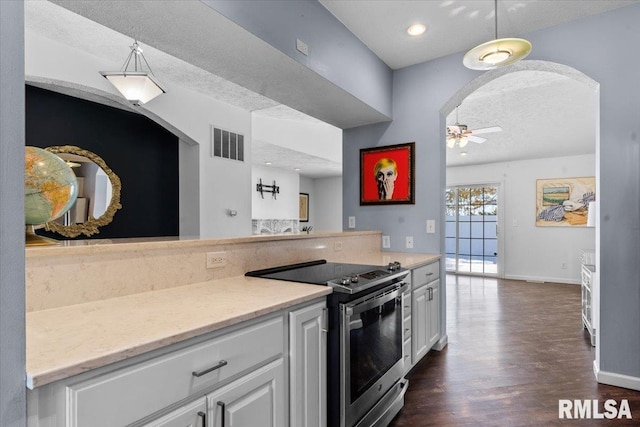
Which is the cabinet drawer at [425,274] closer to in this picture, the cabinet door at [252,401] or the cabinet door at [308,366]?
the cabinet door at [308,366]

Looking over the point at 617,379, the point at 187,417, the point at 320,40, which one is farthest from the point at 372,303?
the point at 617,379

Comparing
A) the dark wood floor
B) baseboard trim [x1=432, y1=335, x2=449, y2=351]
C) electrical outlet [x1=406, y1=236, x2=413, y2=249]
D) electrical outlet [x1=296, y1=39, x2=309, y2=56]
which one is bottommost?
the dark wood floor

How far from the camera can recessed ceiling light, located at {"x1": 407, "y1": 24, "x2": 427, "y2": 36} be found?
258cm

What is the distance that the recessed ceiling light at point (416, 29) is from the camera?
8.46 feet

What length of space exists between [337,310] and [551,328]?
333 centimetres

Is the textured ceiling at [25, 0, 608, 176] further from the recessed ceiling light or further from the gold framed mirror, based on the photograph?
the gold framed mirror

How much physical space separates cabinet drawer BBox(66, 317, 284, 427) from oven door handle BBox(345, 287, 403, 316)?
1.52 ft

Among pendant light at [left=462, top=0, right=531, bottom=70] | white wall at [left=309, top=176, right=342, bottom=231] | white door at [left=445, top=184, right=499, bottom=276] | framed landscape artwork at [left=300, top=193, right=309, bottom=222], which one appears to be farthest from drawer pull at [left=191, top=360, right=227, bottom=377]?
framed landscape artwork at [left=300, top=193, right=309, bottom=222]

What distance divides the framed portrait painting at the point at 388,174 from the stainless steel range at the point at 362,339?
3.73 feet

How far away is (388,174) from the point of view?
10.9ft

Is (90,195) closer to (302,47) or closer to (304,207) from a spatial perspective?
(302,47)

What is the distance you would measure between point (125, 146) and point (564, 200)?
7.26 metres

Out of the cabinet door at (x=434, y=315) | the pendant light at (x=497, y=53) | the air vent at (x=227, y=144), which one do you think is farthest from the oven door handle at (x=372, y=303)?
the air vent at (x=227, y=144)

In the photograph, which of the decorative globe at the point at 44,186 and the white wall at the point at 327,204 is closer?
the decorative globe at the point at 44,186
